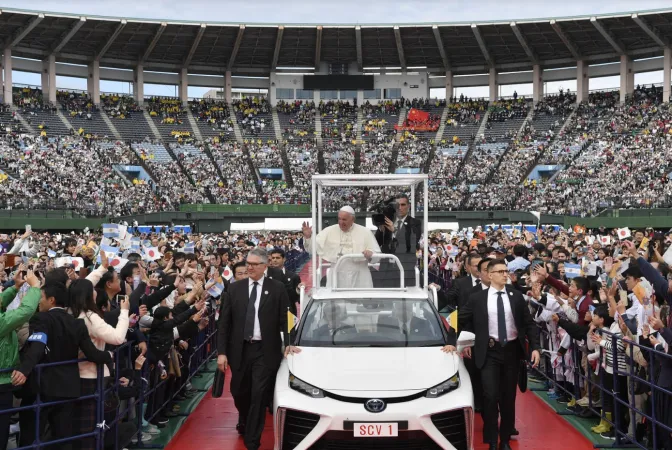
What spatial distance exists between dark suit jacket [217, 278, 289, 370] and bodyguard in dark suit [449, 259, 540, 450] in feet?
6.37

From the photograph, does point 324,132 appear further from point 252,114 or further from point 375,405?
point 375,405

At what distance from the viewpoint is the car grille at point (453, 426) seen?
6.78m

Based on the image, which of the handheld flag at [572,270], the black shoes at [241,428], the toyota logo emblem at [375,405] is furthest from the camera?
the handheld flag at [572,270]

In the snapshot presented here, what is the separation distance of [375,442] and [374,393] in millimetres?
416

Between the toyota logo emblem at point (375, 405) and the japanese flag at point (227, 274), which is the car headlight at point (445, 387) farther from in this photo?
the japanese flag at point (227, 274)

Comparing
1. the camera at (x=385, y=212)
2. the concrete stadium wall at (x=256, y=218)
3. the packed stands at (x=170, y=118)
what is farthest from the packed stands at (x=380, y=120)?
the camera at (x=385, y=212)

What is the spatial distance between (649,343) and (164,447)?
17.3 feet

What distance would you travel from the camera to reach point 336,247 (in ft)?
35.3

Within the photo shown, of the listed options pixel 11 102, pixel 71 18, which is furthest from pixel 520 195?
pixel 11 102

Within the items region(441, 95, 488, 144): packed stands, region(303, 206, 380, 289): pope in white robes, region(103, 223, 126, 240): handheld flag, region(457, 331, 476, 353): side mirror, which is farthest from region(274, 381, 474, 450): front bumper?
region(441, 95, 488, 144): packed stands

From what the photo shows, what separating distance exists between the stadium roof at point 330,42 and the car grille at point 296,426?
56.4 meters

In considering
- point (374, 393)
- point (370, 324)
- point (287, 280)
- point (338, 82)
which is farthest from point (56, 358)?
point (338, 82)

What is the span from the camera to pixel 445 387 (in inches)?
276

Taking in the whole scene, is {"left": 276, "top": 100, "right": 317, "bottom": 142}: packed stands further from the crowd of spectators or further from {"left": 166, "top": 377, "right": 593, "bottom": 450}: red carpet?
{"left": 166, "top": 377, "right": 593, "bottom": 450}: red carpet
